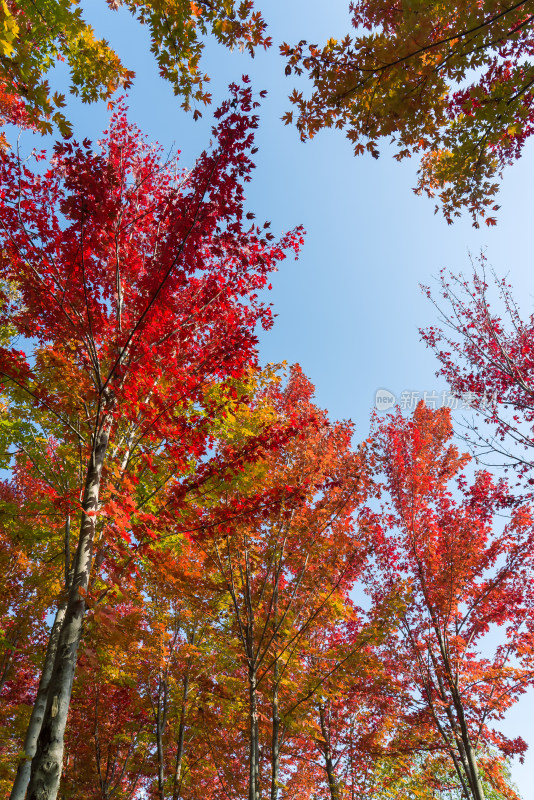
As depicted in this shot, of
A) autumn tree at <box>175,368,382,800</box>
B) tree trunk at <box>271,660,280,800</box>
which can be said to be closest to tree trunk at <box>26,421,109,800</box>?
autumn tree at <box>175,368,382,800</box>

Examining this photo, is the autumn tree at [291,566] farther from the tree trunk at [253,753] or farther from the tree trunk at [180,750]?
the tree trunk at [180,750]

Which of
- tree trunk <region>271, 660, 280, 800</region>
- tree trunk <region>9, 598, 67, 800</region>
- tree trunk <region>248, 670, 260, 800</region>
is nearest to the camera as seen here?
tree trunk <region>248, 670, 260, 800</region>

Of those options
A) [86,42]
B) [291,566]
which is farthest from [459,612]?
[86,42]

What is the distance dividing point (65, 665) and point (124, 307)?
3715 mm

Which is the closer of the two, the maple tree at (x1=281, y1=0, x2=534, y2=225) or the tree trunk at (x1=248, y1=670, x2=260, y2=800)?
the maple tree at (x1=281, y1=0, x2=534, y2=225)

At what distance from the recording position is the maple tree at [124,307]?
3738 millimetres

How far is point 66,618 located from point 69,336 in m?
2.67

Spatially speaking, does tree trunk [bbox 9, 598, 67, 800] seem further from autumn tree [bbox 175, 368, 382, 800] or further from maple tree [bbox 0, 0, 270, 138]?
maple tree [bbox 0, 0, 270, 138]

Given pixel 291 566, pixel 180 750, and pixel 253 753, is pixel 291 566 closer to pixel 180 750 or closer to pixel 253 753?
pixel 253 753

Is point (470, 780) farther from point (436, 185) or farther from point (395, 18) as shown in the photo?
point (395, 18)

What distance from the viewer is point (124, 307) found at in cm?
514

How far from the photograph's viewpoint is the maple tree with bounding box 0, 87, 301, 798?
12.3 ft

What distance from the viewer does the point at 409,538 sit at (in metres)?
9.10

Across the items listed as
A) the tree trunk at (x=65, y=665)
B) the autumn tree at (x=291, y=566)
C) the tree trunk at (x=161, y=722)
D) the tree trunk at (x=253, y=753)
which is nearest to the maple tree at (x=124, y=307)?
the tree trunk at (x=65, y=665)
